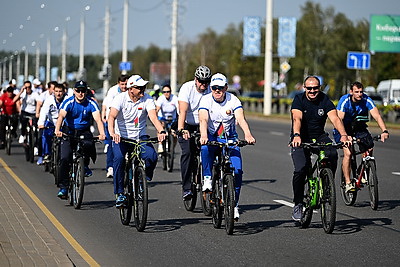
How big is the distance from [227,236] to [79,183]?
2.98 m

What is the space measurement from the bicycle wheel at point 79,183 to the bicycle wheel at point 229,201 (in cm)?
261

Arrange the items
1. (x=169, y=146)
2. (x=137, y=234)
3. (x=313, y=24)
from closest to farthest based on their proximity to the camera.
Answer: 1. (x=137, y=234)
2. (x=169, y=146)
3. (x=313, y=24)

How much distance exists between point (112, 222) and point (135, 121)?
126cm

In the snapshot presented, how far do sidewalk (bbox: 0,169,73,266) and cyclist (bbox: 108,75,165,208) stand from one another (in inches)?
45.0

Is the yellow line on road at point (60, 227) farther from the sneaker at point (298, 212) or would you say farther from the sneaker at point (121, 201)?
the sneaker at point (298, 212)

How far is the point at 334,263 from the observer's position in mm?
8586

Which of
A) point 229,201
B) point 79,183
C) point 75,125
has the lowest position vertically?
point 79,183

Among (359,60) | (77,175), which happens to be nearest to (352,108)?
(77,175)

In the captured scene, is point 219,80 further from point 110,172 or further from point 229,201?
point 110,172

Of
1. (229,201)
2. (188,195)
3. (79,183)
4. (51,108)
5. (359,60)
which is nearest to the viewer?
(229,201)

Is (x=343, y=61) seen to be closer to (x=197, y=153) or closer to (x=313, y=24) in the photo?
(x=313, y=24)

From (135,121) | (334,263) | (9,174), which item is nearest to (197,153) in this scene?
(135,121)

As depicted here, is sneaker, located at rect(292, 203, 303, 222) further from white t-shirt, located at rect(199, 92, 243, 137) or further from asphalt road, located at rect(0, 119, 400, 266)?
white t-shirt, located at rect(199, 92, 243, 137)

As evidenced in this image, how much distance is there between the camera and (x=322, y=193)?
10.3 meters
